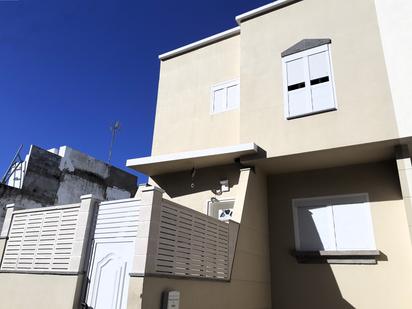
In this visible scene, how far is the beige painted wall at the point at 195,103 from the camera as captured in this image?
9.30 meters

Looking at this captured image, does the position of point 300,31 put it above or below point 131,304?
above

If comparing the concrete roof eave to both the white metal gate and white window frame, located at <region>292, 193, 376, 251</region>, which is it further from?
the white metal gate

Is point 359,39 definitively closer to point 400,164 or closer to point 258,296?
point 400,164

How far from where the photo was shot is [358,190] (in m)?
7.49

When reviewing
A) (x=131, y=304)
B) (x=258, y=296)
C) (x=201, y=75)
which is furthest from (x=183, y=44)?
(x=131, y=304)

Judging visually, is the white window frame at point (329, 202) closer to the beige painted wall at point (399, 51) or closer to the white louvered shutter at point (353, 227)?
the white louvered shutter at point (353, 227)

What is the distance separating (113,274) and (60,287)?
3.28ft

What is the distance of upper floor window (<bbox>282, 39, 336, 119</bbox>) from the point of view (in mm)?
7617

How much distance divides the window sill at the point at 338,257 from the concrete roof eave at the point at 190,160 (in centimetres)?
258

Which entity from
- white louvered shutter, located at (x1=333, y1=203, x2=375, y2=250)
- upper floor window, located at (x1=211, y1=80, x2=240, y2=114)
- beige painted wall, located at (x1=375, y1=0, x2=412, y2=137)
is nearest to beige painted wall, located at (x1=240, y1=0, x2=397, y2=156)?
beige painted wall, located at (x1=375, y1=0, x2=412, y2=137)

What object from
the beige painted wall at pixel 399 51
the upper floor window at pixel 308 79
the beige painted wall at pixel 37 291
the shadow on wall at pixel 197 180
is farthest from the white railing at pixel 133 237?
the beige painted wall at pixel 399 51

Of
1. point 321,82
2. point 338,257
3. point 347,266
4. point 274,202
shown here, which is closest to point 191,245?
point 274,202

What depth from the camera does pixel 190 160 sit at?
8.31 m

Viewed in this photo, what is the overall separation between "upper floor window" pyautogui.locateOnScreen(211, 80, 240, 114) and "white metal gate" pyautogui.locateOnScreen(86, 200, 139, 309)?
16.1 feet
